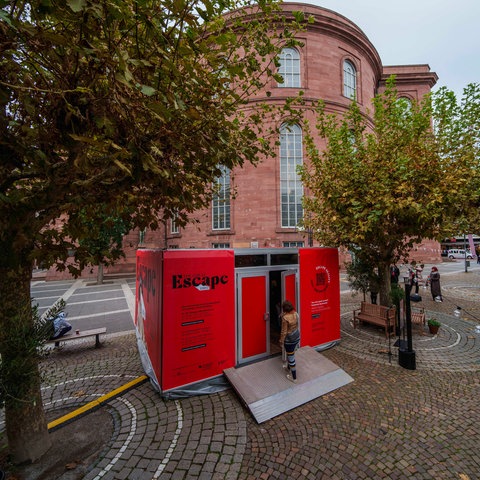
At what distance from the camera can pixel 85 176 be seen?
3.72 meters

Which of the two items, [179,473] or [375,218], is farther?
[375,218]

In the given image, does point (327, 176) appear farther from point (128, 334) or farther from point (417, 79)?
point (417, 79)

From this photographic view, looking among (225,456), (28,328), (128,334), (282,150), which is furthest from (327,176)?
(282,150)

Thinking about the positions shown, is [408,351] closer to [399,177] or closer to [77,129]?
[399,177]

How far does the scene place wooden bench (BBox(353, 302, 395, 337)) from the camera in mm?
8078

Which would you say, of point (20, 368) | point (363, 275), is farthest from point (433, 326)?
point (20, 368)

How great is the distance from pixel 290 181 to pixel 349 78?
1372 cm

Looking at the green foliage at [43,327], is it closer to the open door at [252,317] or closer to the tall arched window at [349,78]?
the open door at [252,317]

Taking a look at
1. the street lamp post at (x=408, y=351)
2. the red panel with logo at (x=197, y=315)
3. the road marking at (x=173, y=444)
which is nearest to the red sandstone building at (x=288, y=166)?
the street lamp post at (x=408, y=351)

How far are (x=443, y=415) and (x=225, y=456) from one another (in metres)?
3.87

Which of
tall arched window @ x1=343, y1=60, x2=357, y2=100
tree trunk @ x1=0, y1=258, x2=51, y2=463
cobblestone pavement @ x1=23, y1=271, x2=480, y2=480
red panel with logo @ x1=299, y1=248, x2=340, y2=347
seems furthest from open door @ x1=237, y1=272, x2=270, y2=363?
tall arched window @ x1=343, y1=60, x2=357, y2=100


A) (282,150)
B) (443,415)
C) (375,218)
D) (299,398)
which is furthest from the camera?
(282,150)

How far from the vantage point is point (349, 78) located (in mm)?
27656

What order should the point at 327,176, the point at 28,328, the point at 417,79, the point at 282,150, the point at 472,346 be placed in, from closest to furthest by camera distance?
the point at 28,328, the point at 472,346, the point at 327,176, the point at 282,150, the point at 417,79
